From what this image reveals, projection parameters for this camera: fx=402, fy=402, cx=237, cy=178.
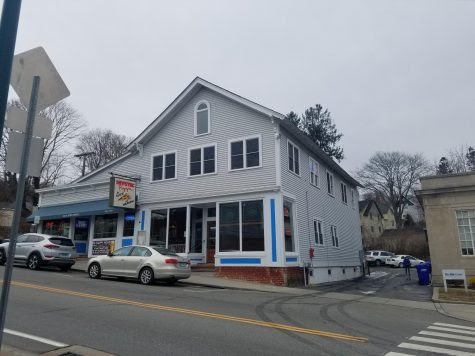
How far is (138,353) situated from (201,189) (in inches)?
560

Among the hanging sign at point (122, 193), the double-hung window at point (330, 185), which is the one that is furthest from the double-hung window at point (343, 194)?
the hanging sign at point (122, 193)

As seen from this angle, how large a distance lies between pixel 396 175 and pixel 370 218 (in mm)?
11732

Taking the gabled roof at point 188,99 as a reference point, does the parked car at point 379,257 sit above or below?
below

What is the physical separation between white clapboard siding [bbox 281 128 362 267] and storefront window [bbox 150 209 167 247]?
272 inches

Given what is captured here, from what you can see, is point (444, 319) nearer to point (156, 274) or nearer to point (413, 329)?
point (413, 329)

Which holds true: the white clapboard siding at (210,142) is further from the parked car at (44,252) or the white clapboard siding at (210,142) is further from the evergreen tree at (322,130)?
the evergreen tree at (322,130)

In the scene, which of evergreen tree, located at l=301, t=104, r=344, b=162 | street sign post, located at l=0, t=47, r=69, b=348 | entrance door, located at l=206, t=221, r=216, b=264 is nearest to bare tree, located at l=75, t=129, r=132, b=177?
evergreen tree, located at l=301, t=104, r=344, b=162

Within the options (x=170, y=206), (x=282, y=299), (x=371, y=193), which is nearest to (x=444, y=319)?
(x=282, y=299)

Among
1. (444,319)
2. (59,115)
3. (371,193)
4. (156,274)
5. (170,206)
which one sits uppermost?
(59,115)

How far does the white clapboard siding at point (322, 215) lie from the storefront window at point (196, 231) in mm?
5146

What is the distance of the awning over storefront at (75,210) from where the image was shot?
22.8 m

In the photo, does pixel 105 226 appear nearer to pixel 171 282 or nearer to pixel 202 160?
pixel 202 160

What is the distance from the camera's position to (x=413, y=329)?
8.92 m

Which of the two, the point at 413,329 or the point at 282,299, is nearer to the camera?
the point at 413,329
